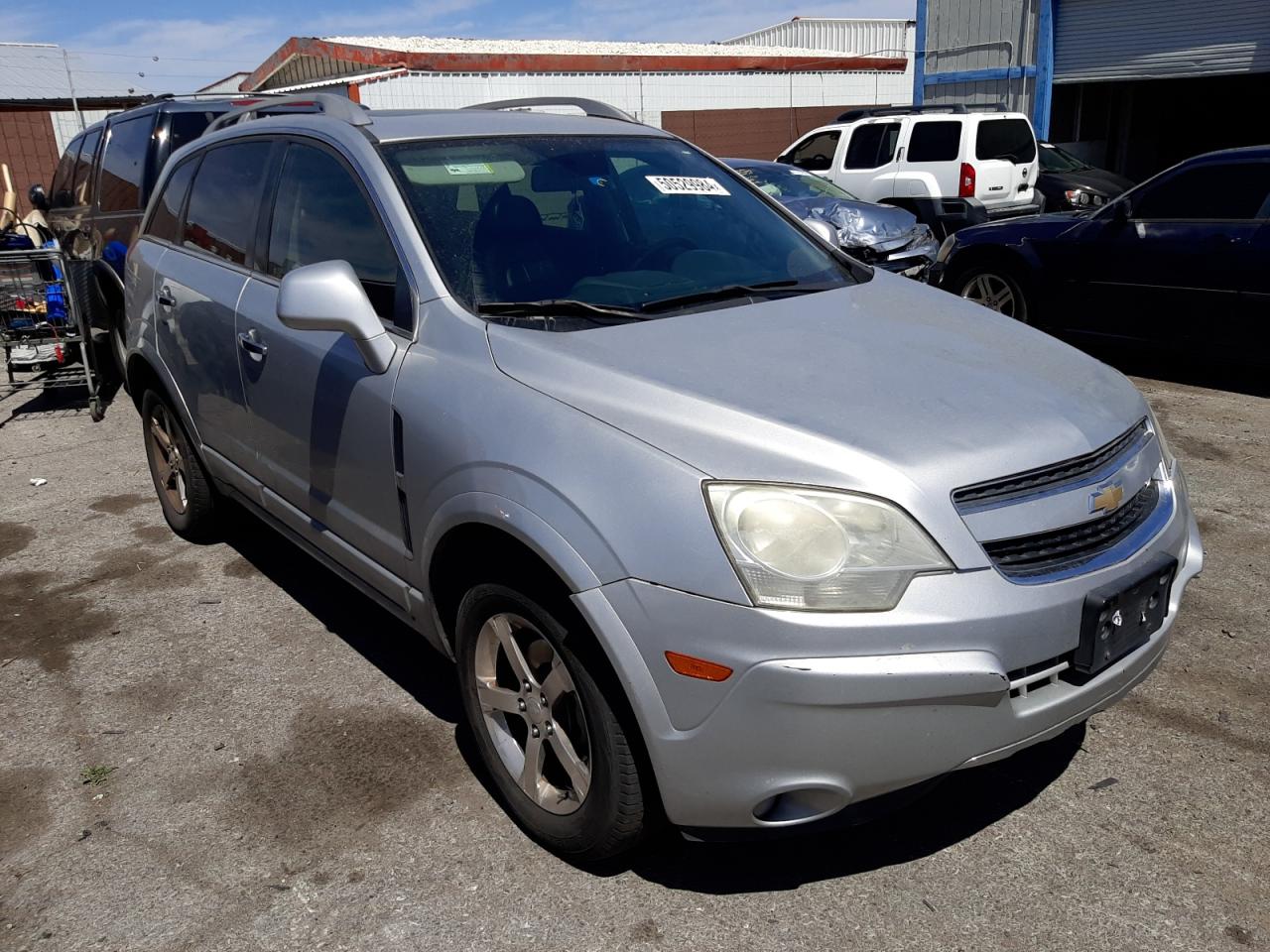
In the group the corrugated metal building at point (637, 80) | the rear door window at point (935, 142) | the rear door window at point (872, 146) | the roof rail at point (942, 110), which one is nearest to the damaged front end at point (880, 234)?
the rear door window at point (935, 142)

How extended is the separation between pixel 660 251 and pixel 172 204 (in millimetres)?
2582

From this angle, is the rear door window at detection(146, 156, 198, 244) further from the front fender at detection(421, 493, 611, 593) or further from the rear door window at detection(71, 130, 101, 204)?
the rear door window at detection(71, 130, 101, 204)

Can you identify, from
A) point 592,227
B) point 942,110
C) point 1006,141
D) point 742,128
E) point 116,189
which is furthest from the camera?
point 742,128

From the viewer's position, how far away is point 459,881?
271 cm

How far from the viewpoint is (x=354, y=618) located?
426 cm

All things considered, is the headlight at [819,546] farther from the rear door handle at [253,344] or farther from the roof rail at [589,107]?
the roof rail at [589,107]

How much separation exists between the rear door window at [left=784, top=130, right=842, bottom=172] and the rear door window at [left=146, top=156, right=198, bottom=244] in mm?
11138

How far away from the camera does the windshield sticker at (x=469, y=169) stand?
3.29 metres

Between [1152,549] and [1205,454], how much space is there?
379cm

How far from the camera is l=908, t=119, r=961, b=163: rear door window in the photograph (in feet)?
43.9

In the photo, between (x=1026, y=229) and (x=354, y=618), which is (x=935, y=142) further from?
(x=354, y=618)

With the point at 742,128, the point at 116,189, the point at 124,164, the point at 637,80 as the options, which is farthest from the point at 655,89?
the point at 116,189

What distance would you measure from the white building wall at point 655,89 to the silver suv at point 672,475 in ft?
60.3

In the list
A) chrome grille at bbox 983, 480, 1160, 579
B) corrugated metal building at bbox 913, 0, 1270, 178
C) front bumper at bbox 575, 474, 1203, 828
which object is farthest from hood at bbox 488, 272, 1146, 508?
corrugated metal building at bbox 913, 0, 1270, 178
